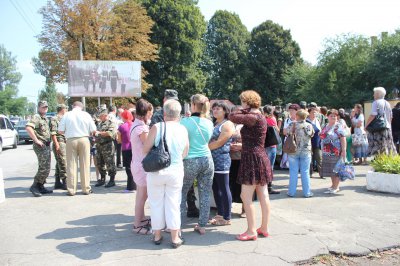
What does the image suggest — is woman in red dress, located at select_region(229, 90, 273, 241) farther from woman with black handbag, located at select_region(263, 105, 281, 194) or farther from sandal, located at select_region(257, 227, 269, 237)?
woman with black handbag, located at select_region(263, 105, 281, 194)

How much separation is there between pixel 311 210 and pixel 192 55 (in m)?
29.9

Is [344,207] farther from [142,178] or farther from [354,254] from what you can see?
[142,178]

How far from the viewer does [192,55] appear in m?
34.5

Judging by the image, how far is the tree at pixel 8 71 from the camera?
86938 mm

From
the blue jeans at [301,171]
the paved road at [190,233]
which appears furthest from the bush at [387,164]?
the blue jeans at [301,171]

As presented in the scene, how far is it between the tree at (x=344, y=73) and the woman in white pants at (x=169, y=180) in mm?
27585

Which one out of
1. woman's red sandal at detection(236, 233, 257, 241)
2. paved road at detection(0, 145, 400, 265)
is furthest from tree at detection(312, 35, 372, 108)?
woman's red sandal at detection(236, 233, 257, 241)

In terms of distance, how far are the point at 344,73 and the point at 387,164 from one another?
25.8m

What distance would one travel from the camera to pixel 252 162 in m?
4.70

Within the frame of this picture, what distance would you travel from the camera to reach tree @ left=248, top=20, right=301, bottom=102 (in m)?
40.9

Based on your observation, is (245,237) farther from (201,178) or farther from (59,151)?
(59,151)

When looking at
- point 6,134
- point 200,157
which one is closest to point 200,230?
point 200,157

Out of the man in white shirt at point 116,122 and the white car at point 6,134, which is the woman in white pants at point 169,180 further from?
the white car at point 6,134

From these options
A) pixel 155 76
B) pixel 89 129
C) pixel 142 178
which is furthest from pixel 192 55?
pixel 142 178
